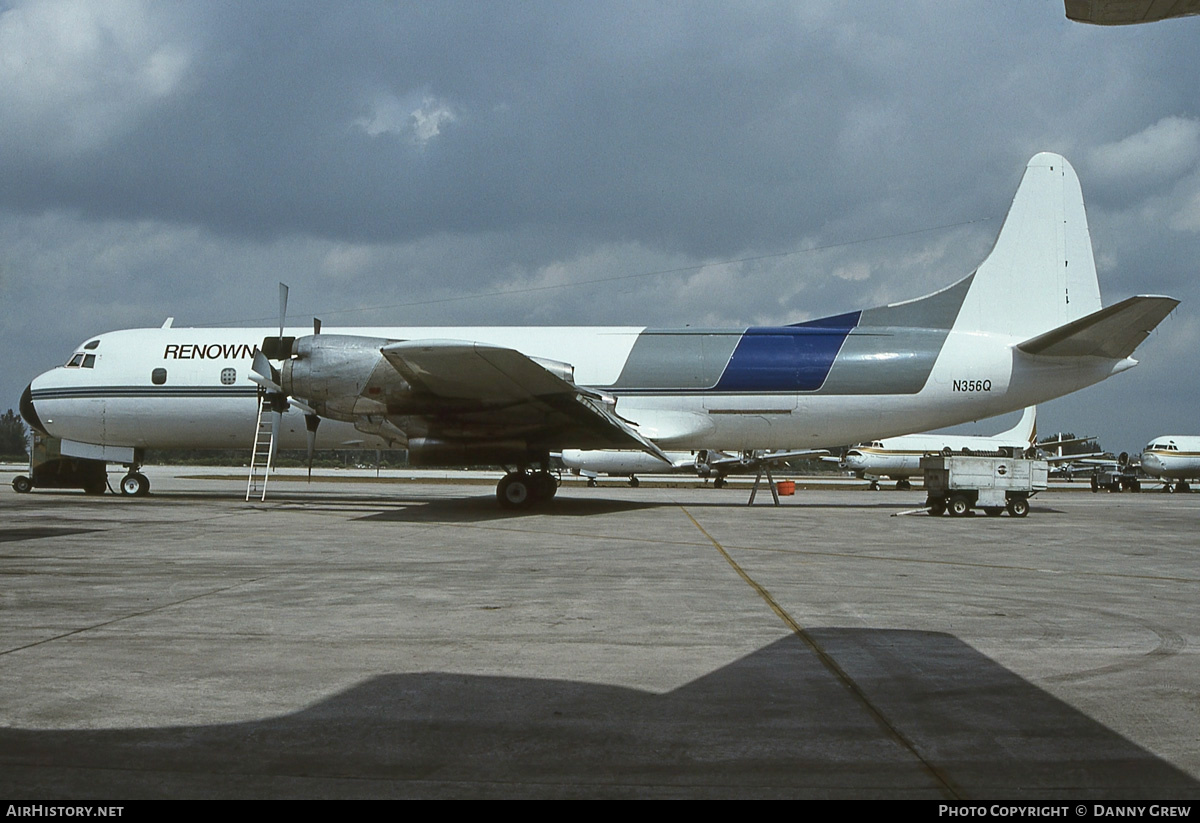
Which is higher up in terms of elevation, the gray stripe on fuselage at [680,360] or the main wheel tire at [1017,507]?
the gray stripe on fuselage at [680,360]

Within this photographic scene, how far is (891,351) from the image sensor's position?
20094mm

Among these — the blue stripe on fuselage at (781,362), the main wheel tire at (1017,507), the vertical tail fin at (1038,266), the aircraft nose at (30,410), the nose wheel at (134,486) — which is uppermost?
the vertical tail fin at (1038,266)

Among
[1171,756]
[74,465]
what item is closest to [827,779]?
[1171,756]

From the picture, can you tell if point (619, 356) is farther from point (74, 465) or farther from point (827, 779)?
point (827, 779)

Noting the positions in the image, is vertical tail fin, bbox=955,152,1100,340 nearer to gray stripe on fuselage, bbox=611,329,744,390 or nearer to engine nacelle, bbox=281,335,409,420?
gray stripe on fuselage, bbox=611,329,744,390

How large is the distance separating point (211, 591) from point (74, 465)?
20.0 m

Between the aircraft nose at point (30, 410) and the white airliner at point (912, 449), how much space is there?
3633cm

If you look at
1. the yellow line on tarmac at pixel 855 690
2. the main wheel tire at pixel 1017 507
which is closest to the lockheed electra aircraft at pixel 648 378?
the main wheel tire at pixel 1017 507

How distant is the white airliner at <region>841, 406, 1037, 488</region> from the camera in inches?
1859

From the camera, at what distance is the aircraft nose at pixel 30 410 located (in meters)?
22.7

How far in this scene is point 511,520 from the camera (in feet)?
54.5

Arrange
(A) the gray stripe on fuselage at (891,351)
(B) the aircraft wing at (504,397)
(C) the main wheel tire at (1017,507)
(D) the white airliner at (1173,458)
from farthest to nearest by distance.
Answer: (D) the white airliner at (1173,458) < (C) the main wheel tire at (1017,507) < (A) the gray stripe on fuselage at (891,351) < (B) the aircraft wing at (504,397)

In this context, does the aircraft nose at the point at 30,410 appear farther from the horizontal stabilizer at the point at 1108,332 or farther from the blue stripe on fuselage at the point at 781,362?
the horizontal stabilizer at the point at 1108,332

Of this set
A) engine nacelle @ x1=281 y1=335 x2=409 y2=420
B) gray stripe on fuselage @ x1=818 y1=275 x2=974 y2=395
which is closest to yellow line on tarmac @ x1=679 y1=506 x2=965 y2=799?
engine nacelle @ x1=281 y1=335 x2=409 y2=420
